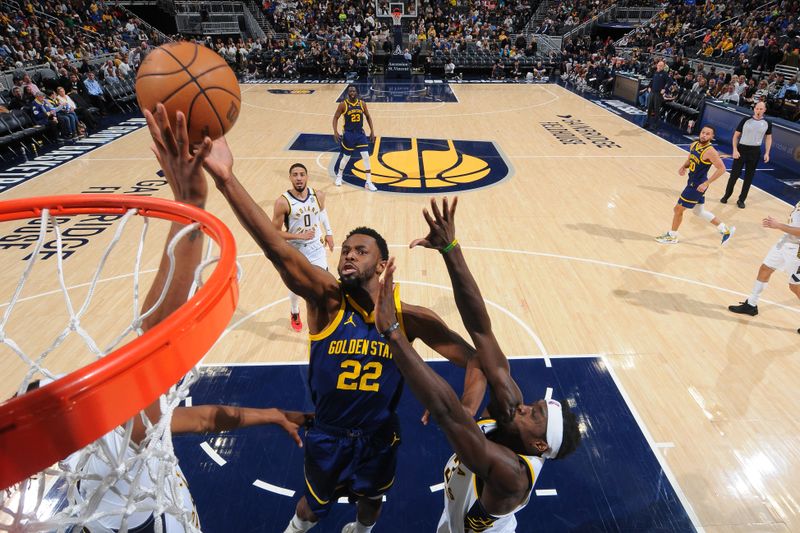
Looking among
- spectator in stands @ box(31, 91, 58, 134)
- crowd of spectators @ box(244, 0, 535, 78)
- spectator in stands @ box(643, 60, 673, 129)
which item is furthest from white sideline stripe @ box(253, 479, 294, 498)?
crowd of spectators @ box(244, 0, 535, 78)

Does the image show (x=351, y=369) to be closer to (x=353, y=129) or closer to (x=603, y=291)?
(x=603, y=291)

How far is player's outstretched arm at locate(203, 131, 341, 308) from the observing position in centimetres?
198

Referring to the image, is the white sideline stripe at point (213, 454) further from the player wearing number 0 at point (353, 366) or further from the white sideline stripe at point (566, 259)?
the white sideline stripe at point (566, 259)

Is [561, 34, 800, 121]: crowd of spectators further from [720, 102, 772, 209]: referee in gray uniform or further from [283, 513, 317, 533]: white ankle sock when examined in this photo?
[283, 513, 317, 533]: white ankle sock

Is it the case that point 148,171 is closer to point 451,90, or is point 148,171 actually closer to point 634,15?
point 451,90

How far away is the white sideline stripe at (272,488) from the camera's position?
11.6ft

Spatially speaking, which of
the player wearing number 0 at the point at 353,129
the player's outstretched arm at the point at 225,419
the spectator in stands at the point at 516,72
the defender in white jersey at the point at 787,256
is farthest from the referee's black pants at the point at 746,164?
the spectator in stands at the point at 516,72

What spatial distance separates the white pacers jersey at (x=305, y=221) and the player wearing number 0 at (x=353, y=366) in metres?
2.63

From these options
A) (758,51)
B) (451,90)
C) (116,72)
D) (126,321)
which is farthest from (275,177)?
(758,51)

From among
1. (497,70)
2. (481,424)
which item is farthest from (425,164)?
(497,70)

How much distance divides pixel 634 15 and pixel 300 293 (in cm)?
3080

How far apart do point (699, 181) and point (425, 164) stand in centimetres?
531

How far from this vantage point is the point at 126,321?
17.9 ft

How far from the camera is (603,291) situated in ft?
19.9
